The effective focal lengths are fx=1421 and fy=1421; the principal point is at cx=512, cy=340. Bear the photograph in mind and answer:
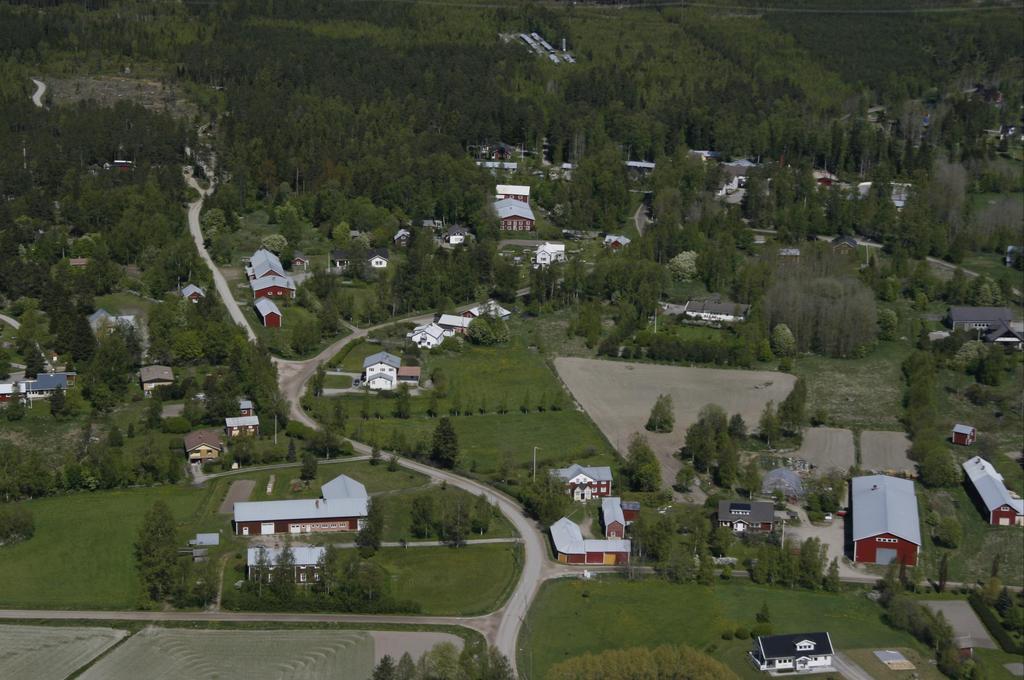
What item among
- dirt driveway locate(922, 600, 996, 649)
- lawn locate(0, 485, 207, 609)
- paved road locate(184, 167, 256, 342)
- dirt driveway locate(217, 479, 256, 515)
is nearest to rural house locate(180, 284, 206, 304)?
paved road locate(184, 167, 256, 342)

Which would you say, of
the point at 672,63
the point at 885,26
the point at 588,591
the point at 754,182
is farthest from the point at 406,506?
the point at 885,26

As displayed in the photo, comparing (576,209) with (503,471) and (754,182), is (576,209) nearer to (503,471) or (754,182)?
(754,182)

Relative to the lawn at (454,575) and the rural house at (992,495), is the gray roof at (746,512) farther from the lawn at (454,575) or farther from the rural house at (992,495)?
the rural house at (992,495)

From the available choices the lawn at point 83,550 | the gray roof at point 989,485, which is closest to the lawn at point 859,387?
the gray roof at point 989,485

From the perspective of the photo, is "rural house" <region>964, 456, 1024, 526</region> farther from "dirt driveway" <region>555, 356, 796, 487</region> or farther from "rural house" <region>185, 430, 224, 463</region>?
"rural house" <region>185, 430, 224, 463</region>

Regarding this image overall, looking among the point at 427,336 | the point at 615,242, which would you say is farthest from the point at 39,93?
the point at 427,336

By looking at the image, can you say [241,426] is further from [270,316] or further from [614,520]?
[614,520]
